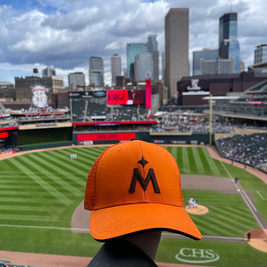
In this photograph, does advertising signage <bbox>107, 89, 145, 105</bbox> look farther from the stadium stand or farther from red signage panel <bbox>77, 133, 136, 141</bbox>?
the stadium stand

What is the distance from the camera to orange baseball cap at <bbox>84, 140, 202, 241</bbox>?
2924 mm

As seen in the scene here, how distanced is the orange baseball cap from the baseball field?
414 inches

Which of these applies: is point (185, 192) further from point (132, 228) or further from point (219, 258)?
point (132, 228)

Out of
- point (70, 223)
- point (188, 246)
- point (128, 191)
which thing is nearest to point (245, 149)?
point (188, 246)

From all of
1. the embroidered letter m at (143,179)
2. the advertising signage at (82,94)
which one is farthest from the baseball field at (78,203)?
the advertising signage at (82,94)

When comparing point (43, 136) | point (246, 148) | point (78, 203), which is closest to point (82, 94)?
point (43, 136)

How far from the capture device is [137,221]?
291 cm

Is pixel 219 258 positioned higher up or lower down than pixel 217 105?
lower down

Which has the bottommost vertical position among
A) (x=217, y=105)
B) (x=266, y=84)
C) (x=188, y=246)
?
(x=188, y=246)

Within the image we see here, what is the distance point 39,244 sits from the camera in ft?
45.1

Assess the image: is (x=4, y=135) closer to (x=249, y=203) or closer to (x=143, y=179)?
(x=249, y=203)

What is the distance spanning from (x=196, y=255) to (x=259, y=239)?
13.6ft

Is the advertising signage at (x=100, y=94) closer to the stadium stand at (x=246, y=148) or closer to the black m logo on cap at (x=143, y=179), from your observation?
the stadium stand at (x=246, y=148)

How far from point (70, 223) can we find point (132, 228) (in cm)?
1466
